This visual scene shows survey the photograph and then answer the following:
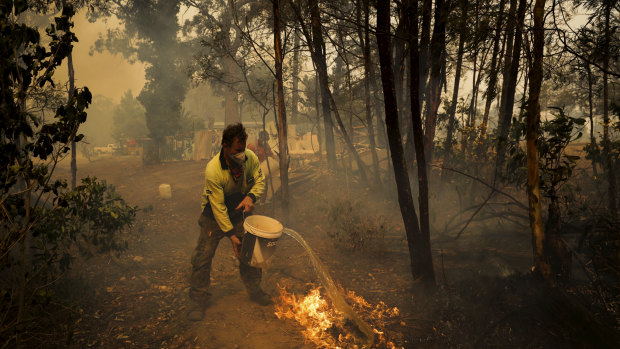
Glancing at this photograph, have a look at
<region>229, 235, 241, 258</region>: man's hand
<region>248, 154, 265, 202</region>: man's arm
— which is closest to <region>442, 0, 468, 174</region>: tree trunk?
<region>248, 154, 265, 202</region>: man's arm

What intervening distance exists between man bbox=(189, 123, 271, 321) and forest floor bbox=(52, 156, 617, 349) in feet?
1.01

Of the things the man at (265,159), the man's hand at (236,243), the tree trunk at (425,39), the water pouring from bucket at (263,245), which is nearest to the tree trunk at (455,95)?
the tree trunk at (425,39)

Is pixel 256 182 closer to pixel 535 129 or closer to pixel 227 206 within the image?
pixel 227 206

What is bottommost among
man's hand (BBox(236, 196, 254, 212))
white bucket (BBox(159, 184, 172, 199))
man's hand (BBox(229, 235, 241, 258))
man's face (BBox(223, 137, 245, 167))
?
white bucket (BBox(159, 184, 172, 199))

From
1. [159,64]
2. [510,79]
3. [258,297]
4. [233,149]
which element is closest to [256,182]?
[233,149]

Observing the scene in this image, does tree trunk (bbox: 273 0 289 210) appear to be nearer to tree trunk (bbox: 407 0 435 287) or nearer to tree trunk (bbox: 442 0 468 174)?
tree trunk (bbox: 407 0 435 287)

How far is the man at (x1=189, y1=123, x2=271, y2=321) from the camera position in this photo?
165 inches

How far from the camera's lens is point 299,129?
24266 mm

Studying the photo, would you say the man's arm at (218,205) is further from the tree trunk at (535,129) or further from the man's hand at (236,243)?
the tree trunk at (535,129)

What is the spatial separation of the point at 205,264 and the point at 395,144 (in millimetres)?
2946

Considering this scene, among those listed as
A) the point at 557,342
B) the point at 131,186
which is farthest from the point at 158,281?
the point at 131,186

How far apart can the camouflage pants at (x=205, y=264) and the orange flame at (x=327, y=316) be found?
61 centimetres

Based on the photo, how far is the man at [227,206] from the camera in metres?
4.20

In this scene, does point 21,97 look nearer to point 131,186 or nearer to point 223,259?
point 223,259
